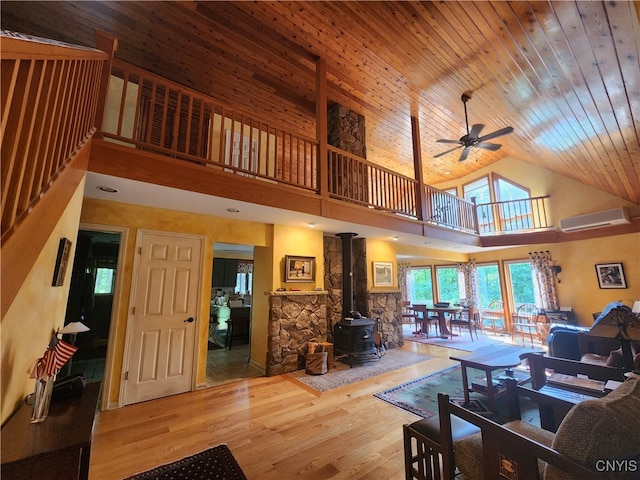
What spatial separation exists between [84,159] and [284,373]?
383 centimetres

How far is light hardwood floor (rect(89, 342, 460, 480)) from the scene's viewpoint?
7.16 ft

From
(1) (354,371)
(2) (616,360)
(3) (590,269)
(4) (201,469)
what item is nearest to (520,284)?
(3) (590,269)

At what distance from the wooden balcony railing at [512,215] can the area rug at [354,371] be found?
4279 millimetres

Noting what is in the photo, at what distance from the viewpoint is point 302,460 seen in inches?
88.7

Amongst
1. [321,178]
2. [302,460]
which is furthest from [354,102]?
[302,460]

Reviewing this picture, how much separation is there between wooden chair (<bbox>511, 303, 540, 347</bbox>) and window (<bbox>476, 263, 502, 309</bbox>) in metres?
0.71

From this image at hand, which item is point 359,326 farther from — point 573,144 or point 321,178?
point 573,144

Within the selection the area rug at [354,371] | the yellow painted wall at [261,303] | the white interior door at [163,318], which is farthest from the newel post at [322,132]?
the area rug at [354,371]

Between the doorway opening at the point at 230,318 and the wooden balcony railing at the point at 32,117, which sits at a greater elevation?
the wooden balcony railing at the point at 32,117

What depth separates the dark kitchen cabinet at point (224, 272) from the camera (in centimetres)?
756

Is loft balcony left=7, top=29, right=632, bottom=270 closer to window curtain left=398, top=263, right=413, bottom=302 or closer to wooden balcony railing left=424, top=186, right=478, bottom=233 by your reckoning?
wooden balcony railing left=424, top=186, right=478, bottom=233

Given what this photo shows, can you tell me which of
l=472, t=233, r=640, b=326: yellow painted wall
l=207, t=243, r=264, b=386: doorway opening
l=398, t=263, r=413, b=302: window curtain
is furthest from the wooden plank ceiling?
l=398, t=263, r=413, b=302: window curtain

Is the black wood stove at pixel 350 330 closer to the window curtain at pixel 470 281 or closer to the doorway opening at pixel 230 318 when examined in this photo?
the doorway opening at pixel 230 318

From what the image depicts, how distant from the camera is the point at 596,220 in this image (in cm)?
593
